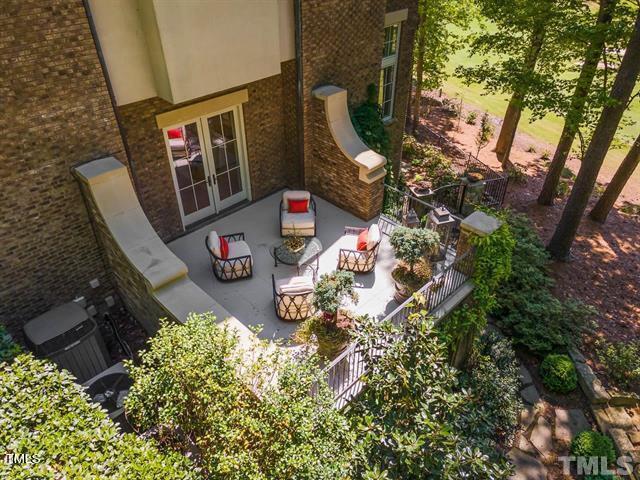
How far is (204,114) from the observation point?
8984 millimetres

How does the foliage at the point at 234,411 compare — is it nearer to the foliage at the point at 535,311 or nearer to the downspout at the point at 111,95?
the downspout at the point at 111,95

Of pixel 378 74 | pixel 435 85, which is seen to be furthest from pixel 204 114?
pixel 435 85

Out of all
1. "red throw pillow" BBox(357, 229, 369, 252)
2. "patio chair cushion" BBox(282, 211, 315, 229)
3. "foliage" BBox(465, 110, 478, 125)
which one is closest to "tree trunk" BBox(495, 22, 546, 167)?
"foliage" BBox(465, 110, 478, 125)

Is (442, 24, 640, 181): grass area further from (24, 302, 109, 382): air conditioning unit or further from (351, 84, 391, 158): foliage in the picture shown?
(24, 302, 109, 382): air conditioning unit

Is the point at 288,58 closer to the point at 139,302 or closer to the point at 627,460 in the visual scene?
the point at 139,302

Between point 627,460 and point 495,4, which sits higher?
point 495,4

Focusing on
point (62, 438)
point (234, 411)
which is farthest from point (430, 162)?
point (62, 438)

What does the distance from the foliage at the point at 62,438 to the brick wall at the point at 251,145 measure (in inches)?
175

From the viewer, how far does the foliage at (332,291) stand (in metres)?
7.00

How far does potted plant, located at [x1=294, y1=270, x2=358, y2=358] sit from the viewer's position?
7.03 meters

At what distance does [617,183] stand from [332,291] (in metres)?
11.5

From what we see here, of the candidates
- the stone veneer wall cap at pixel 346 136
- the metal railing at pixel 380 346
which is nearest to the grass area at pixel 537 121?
the stone veneer wall cap at pixel 346 136

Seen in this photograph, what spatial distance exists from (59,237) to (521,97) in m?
12.8

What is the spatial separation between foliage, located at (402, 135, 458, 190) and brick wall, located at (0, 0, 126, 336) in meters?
10.4
